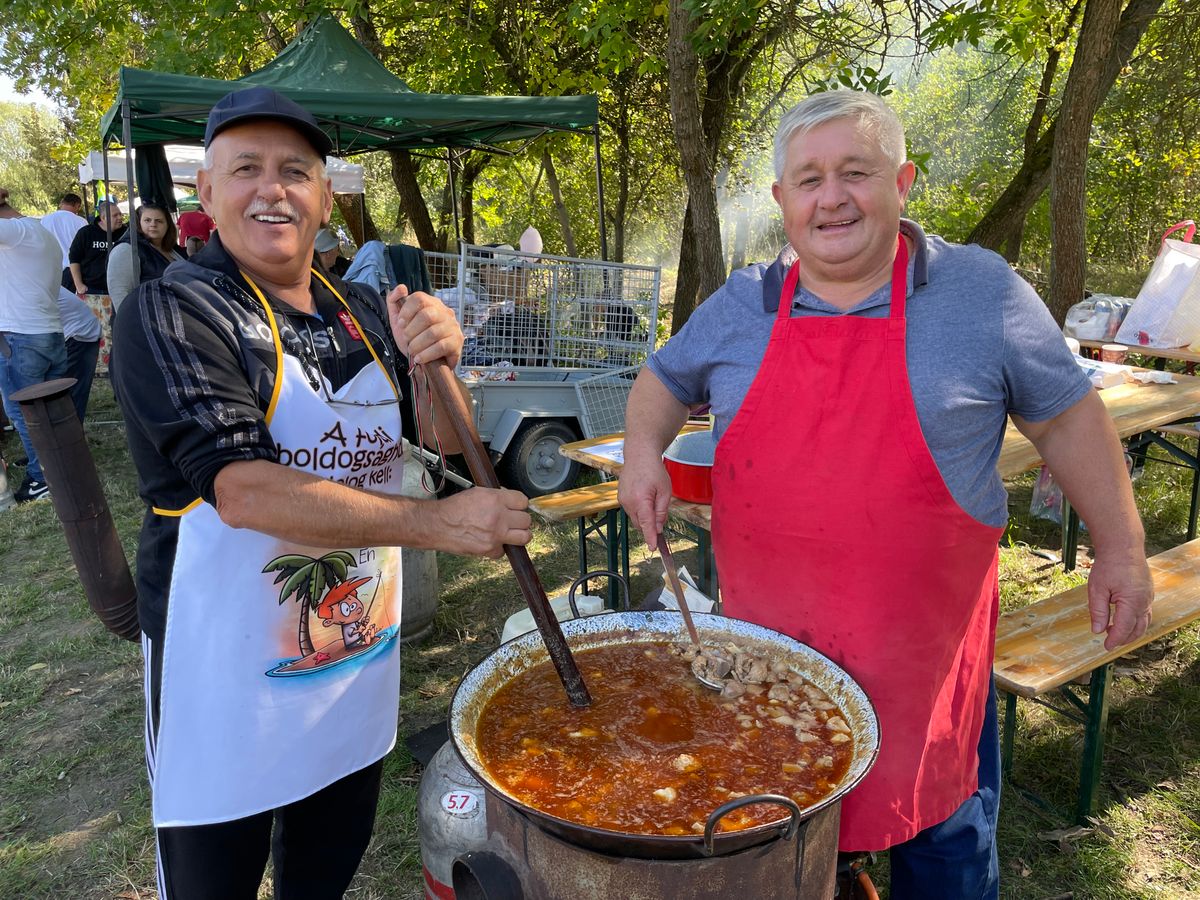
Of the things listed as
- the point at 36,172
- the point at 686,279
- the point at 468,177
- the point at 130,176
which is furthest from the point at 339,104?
the point at 36,172

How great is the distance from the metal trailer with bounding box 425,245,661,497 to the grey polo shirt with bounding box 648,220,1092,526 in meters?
4.33

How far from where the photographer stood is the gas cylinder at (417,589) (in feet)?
13.7

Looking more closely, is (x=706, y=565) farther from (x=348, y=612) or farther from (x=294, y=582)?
(x=294, y=582)

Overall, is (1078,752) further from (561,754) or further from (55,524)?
(55,524)

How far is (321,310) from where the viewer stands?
6.19 feet

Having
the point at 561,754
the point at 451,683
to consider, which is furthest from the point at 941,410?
the point at 451,683

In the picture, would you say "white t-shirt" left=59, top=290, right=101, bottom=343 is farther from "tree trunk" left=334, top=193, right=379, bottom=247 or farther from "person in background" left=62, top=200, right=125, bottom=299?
"tree trunk" left=334, top=193, right=379, bottom=247

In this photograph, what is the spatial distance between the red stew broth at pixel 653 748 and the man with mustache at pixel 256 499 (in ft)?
1.27

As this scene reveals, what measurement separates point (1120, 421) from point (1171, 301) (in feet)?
6.02

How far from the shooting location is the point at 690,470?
3.22m

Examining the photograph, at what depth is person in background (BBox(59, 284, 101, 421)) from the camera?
6.98 metres

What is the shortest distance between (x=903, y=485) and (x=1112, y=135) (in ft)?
53.2

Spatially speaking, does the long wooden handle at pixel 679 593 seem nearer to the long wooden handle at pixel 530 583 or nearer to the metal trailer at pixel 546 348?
the long wooden handle at pixel 530 583

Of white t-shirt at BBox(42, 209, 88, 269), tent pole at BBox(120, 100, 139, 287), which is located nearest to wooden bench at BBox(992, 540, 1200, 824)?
tent pole at BBox(120, 100, 139, 287)
